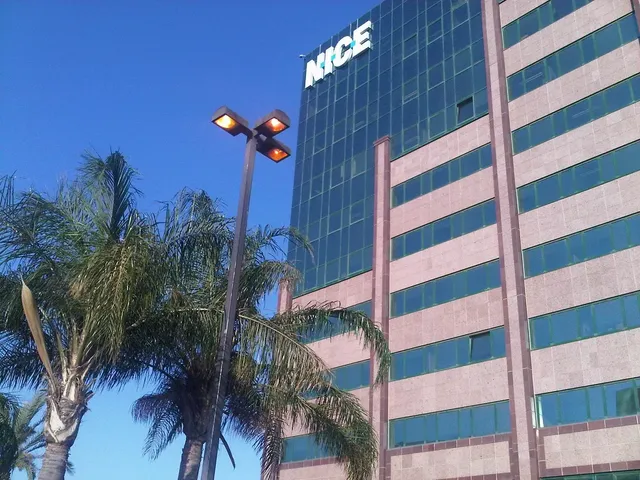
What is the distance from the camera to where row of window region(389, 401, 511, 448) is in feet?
102

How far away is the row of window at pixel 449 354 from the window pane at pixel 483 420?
2301 millimetres

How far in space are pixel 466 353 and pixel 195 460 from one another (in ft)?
64.2

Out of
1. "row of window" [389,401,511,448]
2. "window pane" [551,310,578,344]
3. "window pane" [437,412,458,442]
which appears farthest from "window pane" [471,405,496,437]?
"window pane" [551,310,578,344]

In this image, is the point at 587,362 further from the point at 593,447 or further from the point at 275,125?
the point at 275,125

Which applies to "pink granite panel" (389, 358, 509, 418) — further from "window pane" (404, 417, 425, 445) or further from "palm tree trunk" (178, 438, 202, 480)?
"palm tree trunk" (178, 438, 202, 480)

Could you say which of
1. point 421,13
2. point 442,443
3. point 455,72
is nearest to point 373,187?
point 455,72

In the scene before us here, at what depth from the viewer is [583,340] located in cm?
2892

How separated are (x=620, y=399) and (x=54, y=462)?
71.0ft

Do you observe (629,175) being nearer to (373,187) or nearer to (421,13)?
(373,187)

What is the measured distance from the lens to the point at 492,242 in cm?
3441

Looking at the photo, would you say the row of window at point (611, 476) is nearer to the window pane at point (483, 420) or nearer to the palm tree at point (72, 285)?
the window pane at point (483, 420)

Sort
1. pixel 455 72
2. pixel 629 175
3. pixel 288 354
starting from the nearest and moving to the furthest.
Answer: pixel 288 354
pixel 629 175
pixel 455 72

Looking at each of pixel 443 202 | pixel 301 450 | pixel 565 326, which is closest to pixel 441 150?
pixel 443 202

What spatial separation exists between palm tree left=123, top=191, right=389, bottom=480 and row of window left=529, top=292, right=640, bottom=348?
45.9ft
